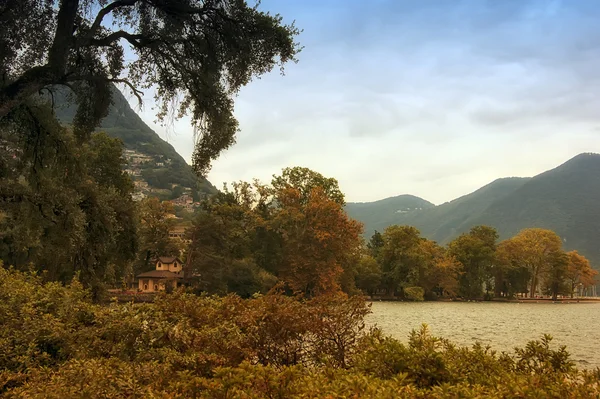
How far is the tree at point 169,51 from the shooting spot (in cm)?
729

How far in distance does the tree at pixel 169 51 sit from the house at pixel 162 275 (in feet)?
139

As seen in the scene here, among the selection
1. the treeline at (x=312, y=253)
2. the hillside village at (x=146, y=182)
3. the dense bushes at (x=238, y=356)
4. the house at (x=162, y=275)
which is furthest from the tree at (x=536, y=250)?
the hillside village at (x=146, y=182)

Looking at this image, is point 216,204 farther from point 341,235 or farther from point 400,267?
point 400,267

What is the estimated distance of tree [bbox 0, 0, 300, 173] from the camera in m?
7.29

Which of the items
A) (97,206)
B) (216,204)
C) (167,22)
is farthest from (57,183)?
(216,204)

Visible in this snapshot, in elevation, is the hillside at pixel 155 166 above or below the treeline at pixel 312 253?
above

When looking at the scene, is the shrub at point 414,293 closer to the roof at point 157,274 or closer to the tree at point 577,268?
the roof at point 157,274

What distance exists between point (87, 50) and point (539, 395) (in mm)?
8859

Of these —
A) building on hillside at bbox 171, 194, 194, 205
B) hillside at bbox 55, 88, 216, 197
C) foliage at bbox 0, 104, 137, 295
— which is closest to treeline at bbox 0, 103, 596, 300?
foliage at bbox 0, 104, 137, 295

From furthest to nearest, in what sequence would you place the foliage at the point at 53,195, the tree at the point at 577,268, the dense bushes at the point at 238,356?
the tree at the point at 577,268
the foliage at the point at 53,195
the dense bushes at the point at 238,356

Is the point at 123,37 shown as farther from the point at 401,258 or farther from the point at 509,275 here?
the point at 509,275

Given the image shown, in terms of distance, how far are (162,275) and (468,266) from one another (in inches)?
1914

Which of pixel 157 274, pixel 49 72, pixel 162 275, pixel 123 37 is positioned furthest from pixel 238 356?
pixel 157 274

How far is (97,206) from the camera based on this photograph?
10.3m
